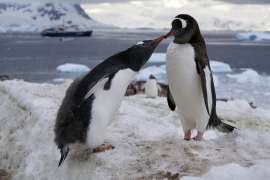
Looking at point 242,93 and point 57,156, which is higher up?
point 57,156

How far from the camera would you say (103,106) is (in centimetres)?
459

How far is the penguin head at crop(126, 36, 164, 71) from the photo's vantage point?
190 inches

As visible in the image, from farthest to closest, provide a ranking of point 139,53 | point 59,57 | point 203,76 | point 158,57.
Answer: point 59,57 → point 158,57 → point 203,76 → point 139,53

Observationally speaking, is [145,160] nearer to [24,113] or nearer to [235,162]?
[235,162]

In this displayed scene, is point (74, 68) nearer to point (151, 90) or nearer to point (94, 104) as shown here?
point (151, 90)

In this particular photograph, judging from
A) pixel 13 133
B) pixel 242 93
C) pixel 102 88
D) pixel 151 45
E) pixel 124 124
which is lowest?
pixel 242 93

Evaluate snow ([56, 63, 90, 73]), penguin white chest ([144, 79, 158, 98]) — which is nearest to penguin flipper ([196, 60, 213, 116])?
penguin white chest ([144, 79, 158, 98])

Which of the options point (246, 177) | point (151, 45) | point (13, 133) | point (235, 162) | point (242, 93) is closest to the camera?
point (246, 177)

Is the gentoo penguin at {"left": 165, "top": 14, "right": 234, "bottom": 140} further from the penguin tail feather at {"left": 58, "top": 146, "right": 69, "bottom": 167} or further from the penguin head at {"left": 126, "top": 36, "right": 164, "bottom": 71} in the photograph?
the penguin tail feather at {"left": 58, "top": 146, "right": 69, "bottom": 167}

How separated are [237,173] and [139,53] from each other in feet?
5.31

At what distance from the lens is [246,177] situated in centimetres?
380

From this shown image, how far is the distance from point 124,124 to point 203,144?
1290 millimetres

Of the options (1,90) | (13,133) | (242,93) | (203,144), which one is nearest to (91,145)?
(203,144)

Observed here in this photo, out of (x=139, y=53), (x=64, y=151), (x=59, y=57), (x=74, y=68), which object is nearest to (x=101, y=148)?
(x=64, y=151)
